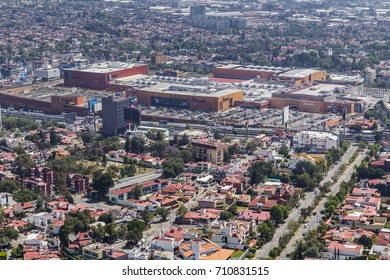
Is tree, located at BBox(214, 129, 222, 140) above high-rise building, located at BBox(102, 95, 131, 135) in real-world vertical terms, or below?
below

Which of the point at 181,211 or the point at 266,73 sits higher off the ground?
the point at 266,73

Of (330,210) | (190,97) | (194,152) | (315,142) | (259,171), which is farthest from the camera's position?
(190,97)

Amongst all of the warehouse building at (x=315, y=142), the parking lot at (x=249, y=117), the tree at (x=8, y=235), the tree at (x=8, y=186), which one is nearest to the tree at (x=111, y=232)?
the tree at (x=8, y=235)

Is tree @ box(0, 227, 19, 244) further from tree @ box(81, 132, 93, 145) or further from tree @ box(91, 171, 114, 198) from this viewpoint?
tree @ box(81, 132, 93, 145)

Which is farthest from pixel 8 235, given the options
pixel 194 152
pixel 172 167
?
pixel 194 152

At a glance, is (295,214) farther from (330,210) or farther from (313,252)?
(313,252)

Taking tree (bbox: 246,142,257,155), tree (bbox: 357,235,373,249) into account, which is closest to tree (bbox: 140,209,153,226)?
tree (bbox: 357,235,373,249)
